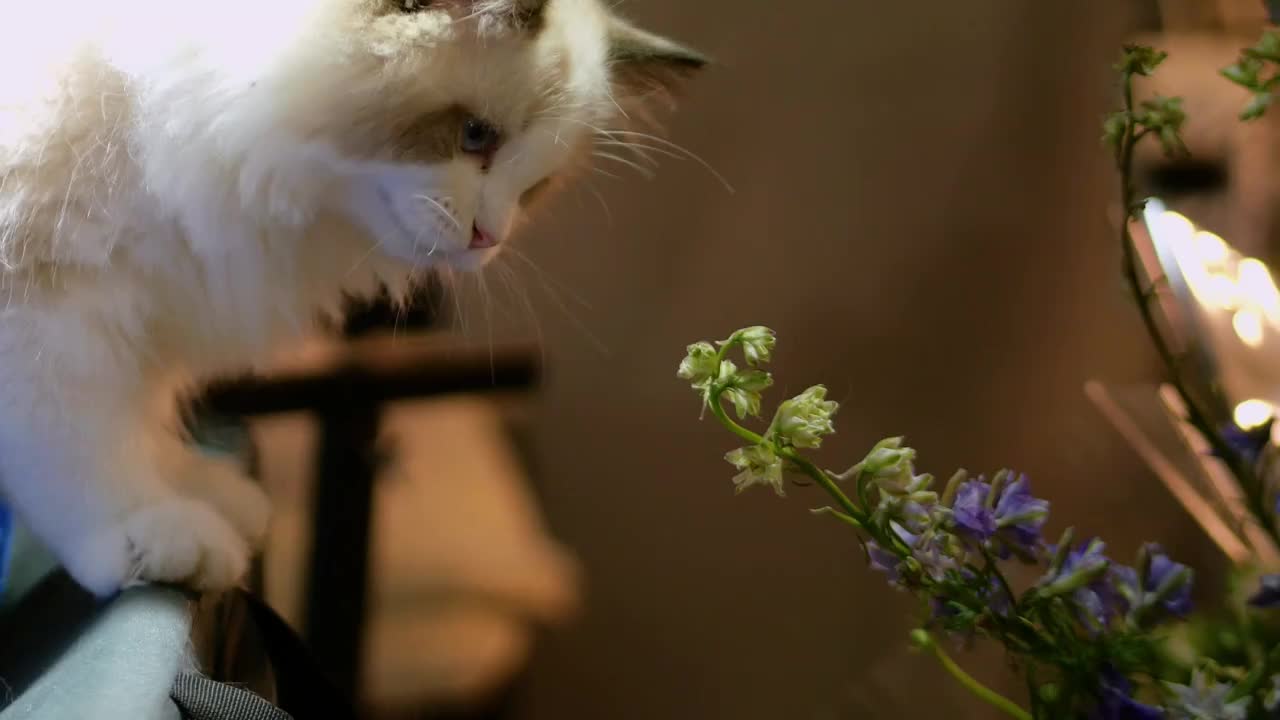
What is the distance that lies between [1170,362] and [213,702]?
58cm

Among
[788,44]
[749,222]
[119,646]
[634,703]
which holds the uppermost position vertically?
Answer: [788,44]

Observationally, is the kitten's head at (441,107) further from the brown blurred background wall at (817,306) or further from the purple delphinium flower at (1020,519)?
the brown blurred background wall at (817,306)

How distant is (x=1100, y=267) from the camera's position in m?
1.32

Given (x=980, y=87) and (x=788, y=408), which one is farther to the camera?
(x=980, y=87)

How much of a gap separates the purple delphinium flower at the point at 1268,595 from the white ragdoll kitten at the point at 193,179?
54cm

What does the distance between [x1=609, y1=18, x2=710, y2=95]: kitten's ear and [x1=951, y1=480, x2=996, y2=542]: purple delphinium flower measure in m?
0.52

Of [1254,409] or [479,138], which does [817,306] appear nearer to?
[1254,409]

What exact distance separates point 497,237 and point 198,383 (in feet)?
1.31

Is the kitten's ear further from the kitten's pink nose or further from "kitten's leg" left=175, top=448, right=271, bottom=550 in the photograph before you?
"kitten's leg" left=175, top=448, right=271, bottom=550

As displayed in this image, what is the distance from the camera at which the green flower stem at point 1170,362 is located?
0.41 metres

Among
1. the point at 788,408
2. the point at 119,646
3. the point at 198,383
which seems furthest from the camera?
the point at 198,383

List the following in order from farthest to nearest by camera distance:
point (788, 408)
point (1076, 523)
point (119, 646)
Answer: point (1076, 523), point (119, 646), point (788, 408)

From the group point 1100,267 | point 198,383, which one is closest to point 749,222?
point 1100,267

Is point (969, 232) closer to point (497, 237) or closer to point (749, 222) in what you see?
point (749, 222)
